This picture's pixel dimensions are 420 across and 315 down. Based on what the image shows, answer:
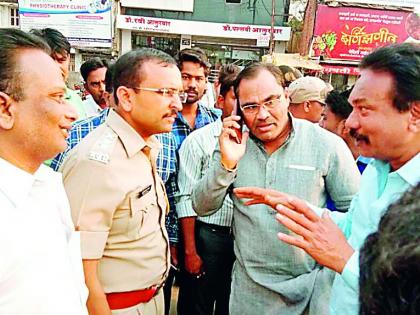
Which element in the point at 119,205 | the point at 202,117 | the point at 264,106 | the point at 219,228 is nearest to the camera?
the point at 119,205

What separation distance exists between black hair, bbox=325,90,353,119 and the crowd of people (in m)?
1.15

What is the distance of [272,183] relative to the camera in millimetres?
1938

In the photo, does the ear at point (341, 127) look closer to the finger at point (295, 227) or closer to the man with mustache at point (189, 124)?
the man with mustache at point (189, 124)

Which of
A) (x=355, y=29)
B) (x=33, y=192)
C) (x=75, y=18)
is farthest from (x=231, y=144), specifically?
(x=75, y=18)

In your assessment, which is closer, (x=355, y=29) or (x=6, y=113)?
(x=6, y=113)

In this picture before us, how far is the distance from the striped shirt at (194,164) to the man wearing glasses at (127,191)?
0.71m

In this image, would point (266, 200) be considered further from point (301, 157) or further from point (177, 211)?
point (177, 211)

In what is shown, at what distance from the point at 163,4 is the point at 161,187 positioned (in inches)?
797

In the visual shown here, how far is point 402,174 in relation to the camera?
1421 mm

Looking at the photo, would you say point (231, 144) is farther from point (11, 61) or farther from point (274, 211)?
point (11, 61)

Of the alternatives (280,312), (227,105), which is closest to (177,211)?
(227,105)

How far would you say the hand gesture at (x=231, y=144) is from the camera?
1873 mm

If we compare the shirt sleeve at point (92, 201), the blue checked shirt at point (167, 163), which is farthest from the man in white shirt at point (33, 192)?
the blue checked shirt at point (167, 163)

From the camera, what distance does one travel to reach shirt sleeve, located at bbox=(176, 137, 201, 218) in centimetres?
271
